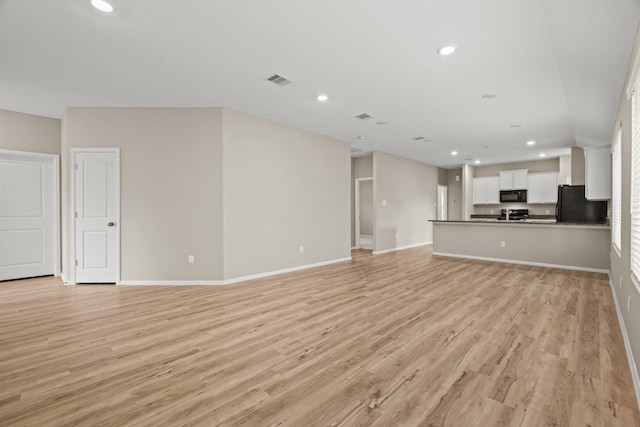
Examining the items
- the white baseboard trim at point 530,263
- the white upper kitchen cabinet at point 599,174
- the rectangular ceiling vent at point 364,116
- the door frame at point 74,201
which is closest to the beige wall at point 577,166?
the white upper kitchen cabinet at point 599,174

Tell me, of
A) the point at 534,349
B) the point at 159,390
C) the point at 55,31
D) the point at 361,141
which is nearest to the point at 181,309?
the point at 159,390

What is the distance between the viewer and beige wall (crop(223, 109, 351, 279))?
4793mm

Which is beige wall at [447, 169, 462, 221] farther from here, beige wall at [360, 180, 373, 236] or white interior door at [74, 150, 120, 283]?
white interior door at [74, 150, 120, 283]

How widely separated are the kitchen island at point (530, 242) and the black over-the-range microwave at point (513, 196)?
3.23 metres

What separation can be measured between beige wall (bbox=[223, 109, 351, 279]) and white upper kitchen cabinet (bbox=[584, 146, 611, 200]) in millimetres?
4560

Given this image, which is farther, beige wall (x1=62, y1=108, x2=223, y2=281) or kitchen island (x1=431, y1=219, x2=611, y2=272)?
kitchen island (x1=431, y1=219, x2=611, y2=272)

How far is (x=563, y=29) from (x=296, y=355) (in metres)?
3.28

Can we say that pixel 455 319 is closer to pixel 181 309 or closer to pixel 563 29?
pixel 563 29

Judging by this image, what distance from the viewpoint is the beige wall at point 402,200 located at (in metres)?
7.98

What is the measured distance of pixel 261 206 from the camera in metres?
5.16

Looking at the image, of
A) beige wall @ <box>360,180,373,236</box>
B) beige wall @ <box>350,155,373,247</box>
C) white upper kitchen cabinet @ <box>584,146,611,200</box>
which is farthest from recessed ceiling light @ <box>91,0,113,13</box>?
beige wall @ <box>360,180,373,236</box>

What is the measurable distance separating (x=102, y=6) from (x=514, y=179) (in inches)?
425

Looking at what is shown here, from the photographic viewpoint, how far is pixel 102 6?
234cm

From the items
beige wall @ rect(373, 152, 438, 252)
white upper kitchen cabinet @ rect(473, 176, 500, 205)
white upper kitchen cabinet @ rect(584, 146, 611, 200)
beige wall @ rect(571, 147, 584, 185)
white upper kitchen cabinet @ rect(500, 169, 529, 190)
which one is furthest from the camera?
white upper kitchen cabinet @ rect(473, 176, 500, 205)
